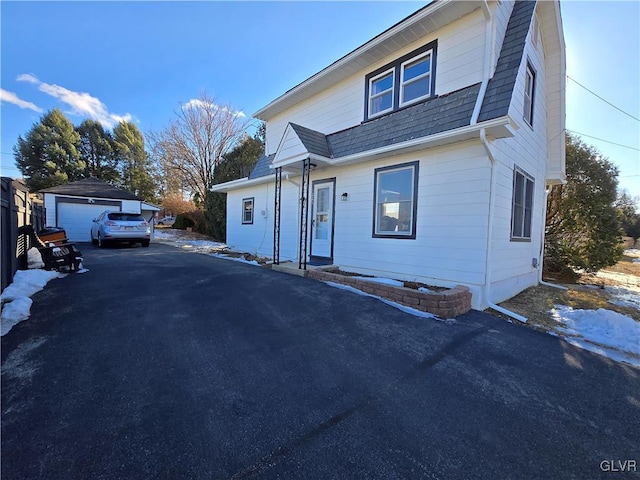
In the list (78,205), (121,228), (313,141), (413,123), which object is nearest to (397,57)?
(413,123)

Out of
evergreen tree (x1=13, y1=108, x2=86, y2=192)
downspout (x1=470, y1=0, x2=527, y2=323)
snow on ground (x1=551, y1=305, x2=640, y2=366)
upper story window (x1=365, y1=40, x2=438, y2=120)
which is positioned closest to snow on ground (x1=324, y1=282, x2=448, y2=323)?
downspout (x1=470, y1=0, x2=527, y2=323)

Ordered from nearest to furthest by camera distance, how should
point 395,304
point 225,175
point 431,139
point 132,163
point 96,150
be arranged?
1. point 395,304
2. point 431,139
3. point 225,175
4. point 96,150
5. point 132,163

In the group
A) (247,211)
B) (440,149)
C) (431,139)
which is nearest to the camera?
(431,139)

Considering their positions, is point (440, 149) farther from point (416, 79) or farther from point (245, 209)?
point (245, 209)

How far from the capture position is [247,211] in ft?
36.4

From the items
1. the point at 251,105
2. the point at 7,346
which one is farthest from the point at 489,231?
the point at 251,105

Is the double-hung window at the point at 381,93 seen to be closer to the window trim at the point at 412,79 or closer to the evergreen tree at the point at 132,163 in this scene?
the window trim at the point at 412,79

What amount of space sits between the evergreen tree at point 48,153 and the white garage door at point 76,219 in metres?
A: 13.9

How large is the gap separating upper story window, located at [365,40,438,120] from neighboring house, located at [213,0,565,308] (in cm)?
3

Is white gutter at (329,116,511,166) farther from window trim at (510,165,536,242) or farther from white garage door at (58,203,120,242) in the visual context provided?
white garage door at (58,203,120,242)

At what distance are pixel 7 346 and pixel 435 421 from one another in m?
3.90

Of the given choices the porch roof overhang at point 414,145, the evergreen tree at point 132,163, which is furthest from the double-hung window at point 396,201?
the evergreen tree at point 132,163

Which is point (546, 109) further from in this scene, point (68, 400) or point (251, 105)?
point (251, 105)

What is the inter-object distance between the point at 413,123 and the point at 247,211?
7260mm
